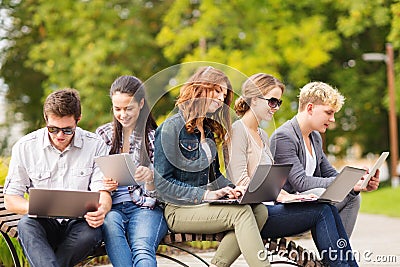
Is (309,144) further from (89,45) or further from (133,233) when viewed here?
(89,45)

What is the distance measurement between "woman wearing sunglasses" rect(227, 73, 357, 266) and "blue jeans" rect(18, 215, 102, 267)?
93 centimetres

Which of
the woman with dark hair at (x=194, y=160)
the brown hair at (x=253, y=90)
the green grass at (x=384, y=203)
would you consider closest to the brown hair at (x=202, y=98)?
the woman with dark hair at (x=194, y=160)

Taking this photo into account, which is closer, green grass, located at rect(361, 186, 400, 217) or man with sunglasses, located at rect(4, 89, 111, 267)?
man with sunglasses, located at rect(4, 89, 111, 267)

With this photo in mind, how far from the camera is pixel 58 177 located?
4.50 metres

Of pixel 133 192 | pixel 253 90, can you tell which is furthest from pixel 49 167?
pixel 253 90

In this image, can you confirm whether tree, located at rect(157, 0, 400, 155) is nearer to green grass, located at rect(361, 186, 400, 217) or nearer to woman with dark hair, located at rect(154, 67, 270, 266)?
green grass, located at rect(361, 186, 400, 217)

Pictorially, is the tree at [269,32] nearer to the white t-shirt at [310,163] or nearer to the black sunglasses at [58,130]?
the white t-shirt at [310,163]

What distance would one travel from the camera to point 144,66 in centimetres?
1983

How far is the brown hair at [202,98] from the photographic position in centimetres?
453

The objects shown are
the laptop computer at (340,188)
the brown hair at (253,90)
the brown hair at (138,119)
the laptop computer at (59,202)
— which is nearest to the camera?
the laptop computer at (59,202)

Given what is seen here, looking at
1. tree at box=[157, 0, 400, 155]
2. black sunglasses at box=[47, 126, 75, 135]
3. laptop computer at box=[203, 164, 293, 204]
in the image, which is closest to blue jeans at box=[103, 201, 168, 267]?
laptop computer at box=[203, 164, 293, 204]

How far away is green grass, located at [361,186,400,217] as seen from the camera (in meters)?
12.7

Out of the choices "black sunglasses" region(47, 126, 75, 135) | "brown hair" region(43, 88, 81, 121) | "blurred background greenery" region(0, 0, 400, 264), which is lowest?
"black sunglasses" region(47, 126, 75, 135)

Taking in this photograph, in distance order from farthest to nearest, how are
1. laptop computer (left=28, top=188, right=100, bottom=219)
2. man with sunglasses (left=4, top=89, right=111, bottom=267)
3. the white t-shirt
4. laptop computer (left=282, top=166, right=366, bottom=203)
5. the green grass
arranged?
the green grass, the white t-shirt, laptop computer (left=282, top=166, right=366, bottom=203), man with sunglasses (left=4, top=89, right=111, bottom=267), laptop computer (left=28, top=188, right=100, bottom=219)
